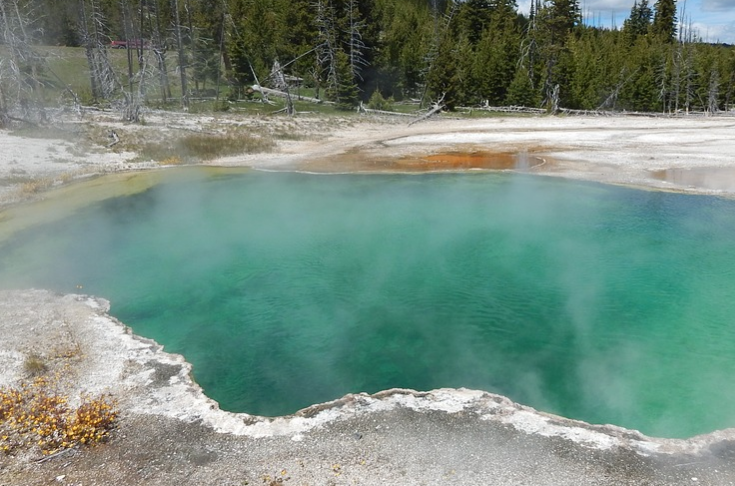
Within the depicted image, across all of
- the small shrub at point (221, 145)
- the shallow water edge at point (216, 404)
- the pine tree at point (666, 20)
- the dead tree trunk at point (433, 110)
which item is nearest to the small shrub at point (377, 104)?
the dead tree trunk at point (433, 110)

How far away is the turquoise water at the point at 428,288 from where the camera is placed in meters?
7.22

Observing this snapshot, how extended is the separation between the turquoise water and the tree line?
66.2 feet

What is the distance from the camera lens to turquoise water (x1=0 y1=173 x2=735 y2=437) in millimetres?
7223

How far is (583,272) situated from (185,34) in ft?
107

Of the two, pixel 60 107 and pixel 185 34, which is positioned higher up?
pixel 185 34

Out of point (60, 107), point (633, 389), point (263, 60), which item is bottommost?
point (633, 389)

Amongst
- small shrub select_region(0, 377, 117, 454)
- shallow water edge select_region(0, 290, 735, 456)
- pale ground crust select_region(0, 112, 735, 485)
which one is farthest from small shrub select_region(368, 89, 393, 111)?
small shrub select_region(0, 377, 117, 454)

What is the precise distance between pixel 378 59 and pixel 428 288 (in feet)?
111

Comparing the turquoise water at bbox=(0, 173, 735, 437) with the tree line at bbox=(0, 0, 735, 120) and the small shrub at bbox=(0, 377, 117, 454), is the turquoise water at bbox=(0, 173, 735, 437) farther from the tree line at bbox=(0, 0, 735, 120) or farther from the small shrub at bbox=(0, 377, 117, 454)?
the tree line at bbox=(0, 0, 735, 120)

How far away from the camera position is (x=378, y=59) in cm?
4091

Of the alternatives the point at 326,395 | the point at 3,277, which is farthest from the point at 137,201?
the point at 326,395

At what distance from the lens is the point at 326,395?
22.7 feet

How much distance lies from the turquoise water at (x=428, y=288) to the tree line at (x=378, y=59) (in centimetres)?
2018

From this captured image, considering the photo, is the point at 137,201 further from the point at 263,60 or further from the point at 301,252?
the point at 263,60
